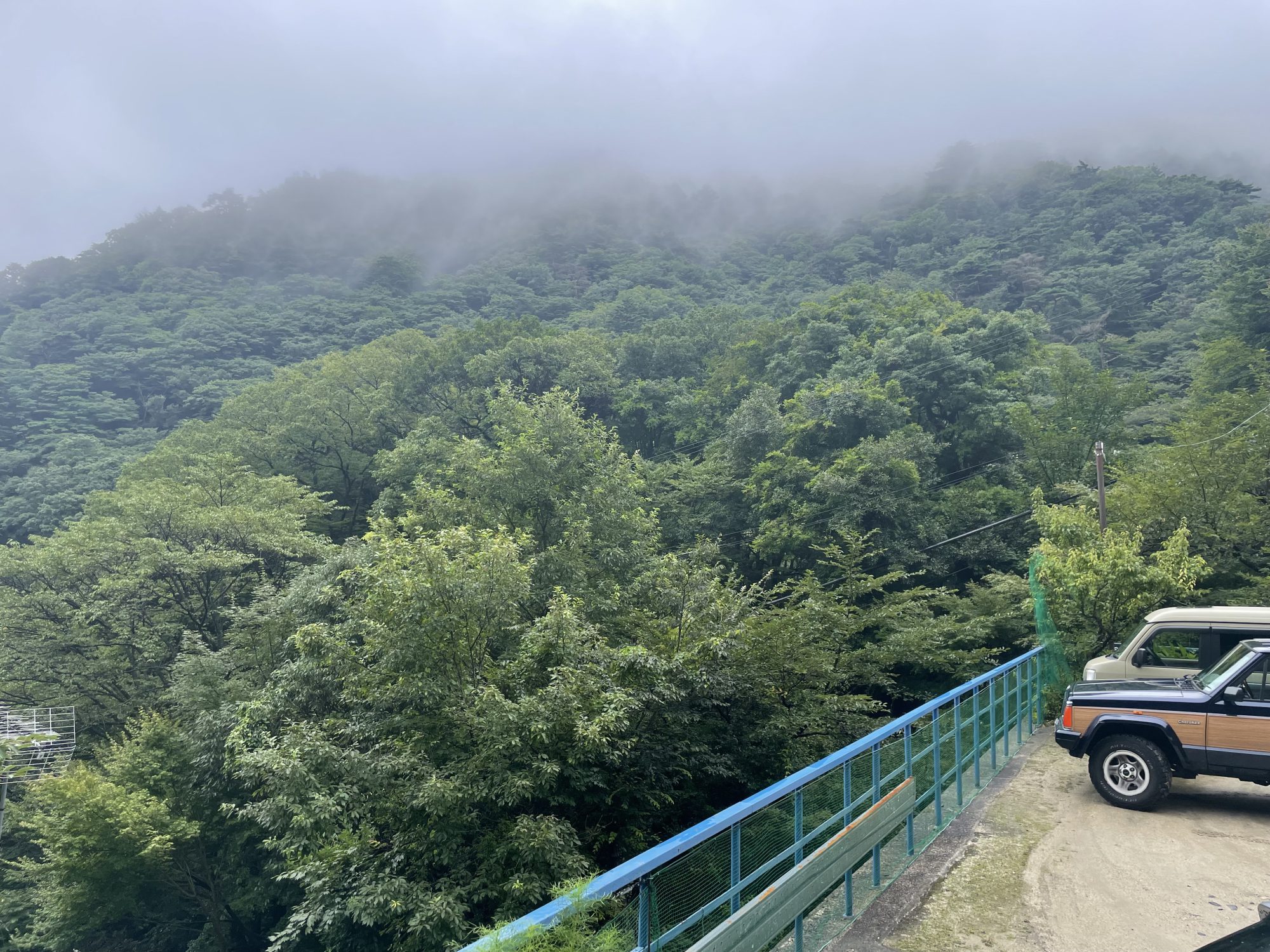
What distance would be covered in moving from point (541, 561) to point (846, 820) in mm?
12611

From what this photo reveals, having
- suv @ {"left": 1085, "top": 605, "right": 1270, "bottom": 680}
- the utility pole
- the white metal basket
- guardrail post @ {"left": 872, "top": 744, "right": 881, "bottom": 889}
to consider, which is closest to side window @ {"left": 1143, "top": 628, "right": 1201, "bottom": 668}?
suv @ {"left": 1085, "top": 605, "right": 1270, "bottom": 680}

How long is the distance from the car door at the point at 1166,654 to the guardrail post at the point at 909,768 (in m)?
5.67

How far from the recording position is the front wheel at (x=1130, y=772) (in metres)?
6.91

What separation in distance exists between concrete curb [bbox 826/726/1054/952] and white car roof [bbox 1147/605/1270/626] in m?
3.74

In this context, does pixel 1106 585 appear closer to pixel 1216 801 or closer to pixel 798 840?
pixel 1216 801

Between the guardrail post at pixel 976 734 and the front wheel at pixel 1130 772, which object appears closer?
the front wheel at pixel 1130 772

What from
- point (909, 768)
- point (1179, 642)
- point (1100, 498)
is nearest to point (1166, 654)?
point (1179, 642)

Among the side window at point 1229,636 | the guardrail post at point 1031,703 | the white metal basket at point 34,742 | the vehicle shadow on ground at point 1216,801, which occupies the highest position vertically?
the side window at point 1229,636

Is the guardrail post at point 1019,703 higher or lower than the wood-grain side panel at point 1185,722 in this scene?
lower

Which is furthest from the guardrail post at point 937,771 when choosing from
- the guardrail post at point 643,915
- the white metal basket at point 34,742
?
the white metal basket at point 34,742

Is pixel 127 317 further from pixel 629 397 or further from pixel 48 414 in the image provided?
pixel 629 397

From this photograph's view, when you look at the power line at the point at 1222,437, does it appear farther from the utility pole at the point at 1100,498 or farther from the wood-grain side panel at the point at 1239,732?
the wood-grain side panel at the point at 1239,732

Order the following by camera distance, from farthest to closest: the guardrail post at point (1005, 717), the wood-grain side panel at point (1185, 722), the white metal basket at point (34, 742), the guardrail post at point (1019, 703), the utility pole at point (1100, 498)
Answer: the utility pole at point (1100, 498) → the white metal basket at point (34, 742) → the guardrail post at point (1019, 703) → the guardrail post at point (1005, 717) → the wood-grain side panel at point (1185, 722)

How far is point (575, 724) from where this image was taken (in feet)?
30.9
